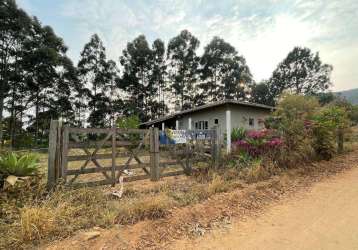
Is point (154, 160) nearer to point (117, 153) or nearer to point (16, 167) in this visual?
point (117, 153)

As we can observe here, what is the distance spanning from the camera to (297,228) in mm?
3629

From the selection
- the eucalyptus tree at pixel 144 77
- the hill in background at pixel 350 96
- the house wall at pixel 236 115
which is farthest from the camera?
the eucalyptus tree at pixel 144 77

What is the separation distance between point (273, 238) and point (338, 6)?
10.1 meters

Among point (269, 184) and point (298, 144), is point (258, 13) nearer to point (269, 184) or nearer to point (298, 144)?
point (298, 144)

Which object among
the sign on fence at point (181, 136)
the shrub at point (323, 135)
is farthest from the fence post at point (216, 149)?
the shrub at point (323, 135)

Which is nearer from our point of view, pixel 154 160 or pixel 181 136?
pixel 154 160

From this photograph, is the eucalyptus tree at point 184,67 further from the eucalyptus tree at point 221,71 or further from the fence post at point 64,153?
the fence post at point 64,153

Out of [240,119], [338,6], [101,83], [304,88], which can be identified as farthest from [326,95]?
[101,83]

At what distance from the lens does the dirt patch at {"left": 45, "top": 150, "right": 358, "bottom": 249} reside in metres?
3.18

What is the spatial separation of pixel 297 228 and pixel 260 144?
474cm

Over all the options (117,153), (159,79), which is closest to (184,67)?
(159,79)

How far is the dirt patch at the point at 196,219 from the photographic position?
3.18m

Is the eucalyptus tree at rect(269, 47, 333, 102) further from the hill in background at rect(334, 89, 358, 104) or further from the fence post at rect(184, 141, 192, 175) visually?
the fence post at rect(184, 141, 192, 175)

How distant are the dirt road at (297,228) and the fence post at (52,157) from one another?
3336 millimetres
